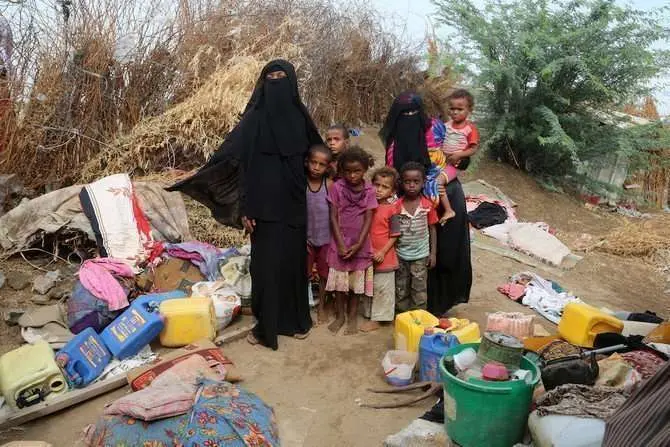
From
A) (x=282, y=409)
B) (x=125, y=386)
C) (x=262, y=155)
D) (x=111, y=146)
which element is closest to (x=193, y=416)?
(x=282, y=409)

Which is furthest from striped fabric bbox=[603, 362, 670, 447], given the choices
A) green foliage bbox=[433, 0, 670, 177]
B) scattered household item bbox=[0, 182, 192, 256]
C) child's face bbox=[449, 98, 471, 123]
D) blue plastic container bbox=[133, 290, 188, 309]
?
green foliage bbox=[433, 0, 670, 177]

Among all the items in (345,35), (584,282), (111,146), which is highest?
(345,35)

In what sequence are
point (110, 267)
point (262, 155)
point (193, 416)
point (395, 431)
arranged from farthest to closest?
point (110, 267) < point (262, 155) < point (395, 431) < point (193, 416)

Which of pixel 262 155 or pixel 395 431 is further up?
pixel 262 155

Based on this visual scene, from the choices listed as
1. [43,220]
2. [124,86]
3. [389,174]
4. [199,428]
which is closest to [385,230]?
[389,174]

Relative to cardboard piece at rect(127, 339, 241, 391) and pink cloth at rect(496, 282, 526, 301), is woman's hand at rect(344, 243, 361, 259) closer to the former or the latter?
cardboard piece at rect(127, 339, 241, 391)

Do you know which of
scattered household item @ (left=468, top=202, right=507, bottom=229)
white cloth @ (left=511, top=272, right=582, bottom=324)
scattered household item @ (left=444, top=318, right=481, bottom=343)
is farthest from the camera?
scattered household item @ (left=468, top=202, right=507, bottom=229)

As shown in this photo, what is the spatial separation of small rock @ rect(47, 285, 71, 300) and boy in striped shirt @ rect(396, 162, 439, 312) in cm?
269

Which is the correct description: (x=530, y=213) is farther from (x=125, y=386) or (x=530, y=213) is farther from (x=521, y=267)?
(x=125, y=386)

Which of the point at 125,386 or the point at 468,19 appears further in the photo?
the point at 468,19

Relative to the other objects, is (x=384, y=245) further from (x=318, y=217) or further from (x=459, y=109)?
(x=459, y=109)

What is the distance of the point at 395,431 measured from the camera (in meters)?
3.35

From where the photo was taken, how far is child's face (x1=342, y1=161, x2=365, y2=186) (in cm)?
429

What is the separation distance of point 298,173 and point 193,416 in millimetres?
1957
